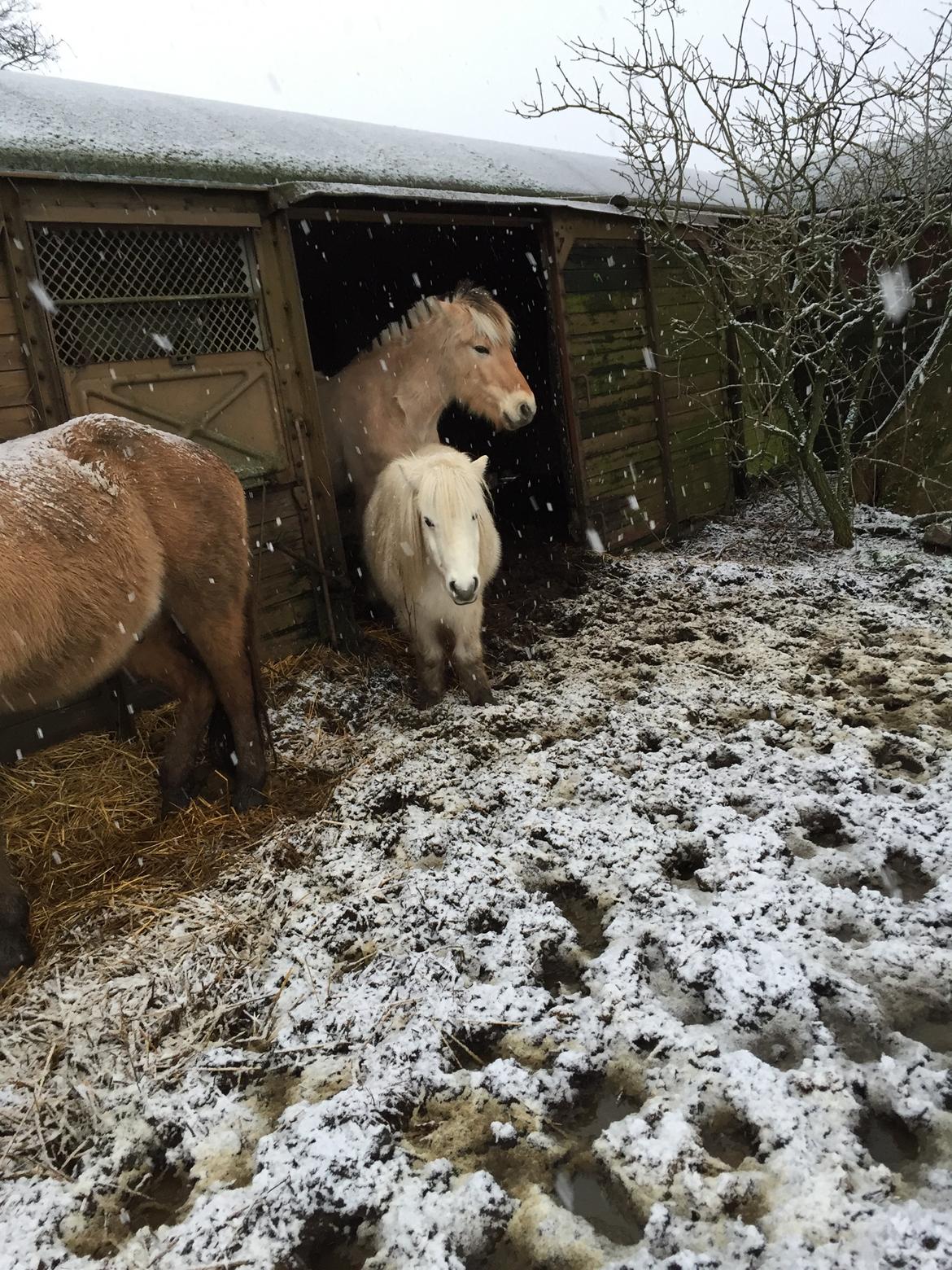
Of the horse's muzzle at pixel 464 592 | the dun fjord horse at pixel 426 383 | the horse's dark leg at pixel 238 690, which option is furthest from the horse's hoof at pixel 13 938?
the dun fjord horse at pixel 426 383

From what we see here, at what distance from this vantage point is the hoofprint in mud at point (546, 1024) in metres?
1.46

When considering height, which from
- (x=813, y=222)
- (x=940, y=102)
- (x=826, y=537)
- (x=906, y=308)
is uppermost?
(x=940, y=102)

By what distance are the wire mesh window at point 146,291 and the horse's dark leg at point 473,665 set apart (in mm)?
2095

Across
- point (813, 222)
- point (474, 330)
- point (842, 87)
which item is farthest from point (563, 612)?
point (842, 87)

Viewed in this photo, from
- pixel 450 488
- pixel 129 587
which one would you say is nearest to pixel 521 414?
pixel 450 488

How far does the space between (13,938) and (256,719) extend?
3.99 feet

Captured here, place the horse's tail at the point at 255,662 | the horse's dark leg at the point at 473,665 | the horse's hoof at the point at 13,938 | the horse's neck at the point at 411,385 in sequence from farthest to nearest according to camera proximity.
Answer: the horse's neck at the point at 411,385 → the horse's dark leg at the point at 473,665 → the horse's tail at the point at 255,662 → the horse's hoof at the point at 13,938

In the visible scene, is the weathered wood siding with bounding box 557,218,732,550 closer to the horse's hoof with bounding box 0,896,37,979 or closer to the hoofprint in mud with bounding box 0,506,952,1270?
the hoofprint in mud with bounding box 0,506,952,1270

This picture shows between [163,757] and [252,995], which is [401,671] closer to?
[163,757]

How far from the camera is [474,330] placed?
5152 mm

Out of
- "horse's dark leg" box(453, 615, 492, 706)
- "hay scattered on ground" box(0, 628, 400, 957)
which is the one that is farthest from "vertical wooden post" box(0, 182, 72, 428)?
"horse's dark leg" box(453, 615, 492, 706)

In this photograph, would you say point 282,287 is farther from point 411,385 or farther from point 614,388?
point 614,388

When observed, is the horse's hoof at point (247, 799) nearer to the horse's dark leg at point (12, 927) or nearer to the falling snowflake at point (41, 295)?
the horse's dark leg at point (12, 927)

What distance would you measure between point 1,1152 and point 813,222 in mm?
6509
